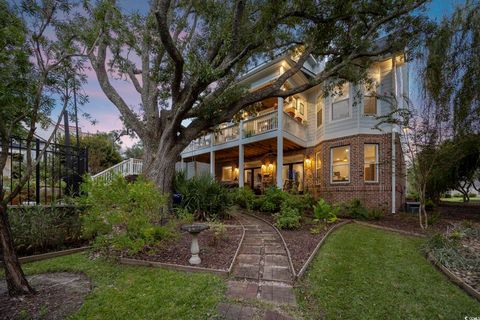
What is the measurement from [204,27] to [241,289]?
8.04m

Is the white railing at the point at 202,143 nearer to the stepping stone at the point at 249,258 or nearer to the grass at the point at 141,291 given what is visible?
the stepping stone at the point at 249,258

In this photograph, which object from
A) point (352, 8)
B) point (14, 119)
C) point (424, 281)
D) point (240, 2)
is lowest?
point (424, 281)

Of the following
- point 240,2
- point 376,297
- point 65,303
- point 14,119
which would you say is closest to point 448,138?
point 376,297

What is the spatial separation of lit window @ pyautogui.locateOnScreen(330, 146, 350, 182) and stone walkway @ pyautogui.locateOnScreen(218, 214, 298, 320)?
670 cm

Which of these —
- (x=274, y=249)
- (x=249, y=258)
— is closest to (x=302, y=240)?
(x=274, y=249)

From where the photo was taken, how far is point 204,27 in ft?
26.2

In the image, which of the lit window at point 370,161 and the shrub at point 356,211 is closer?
the shrub at point 356,211

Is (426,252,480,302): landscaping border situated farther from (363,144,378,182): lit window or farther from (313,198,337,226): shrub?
(363,144,378,182): lit window

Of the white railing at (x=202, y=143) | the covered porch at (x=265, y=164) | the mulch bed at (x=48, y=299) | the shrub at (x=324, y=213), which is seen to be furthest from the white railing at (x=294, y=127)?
the mulch bed at (x=48, y=299)

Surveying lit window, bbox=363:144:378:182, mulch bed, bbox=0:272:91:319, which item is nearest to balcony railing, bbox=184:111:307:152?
lit window, bbox=363:144:378:182

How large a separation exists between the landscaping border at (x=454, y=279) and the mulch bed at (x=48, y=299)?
538cm

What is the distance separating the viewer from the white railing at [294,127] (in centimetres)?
1177

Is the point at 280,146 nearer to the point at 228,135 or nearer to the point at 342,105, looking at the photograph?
the point at 342,105

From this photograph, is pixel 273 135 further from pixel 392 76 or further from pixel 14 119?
pixel 14 119
